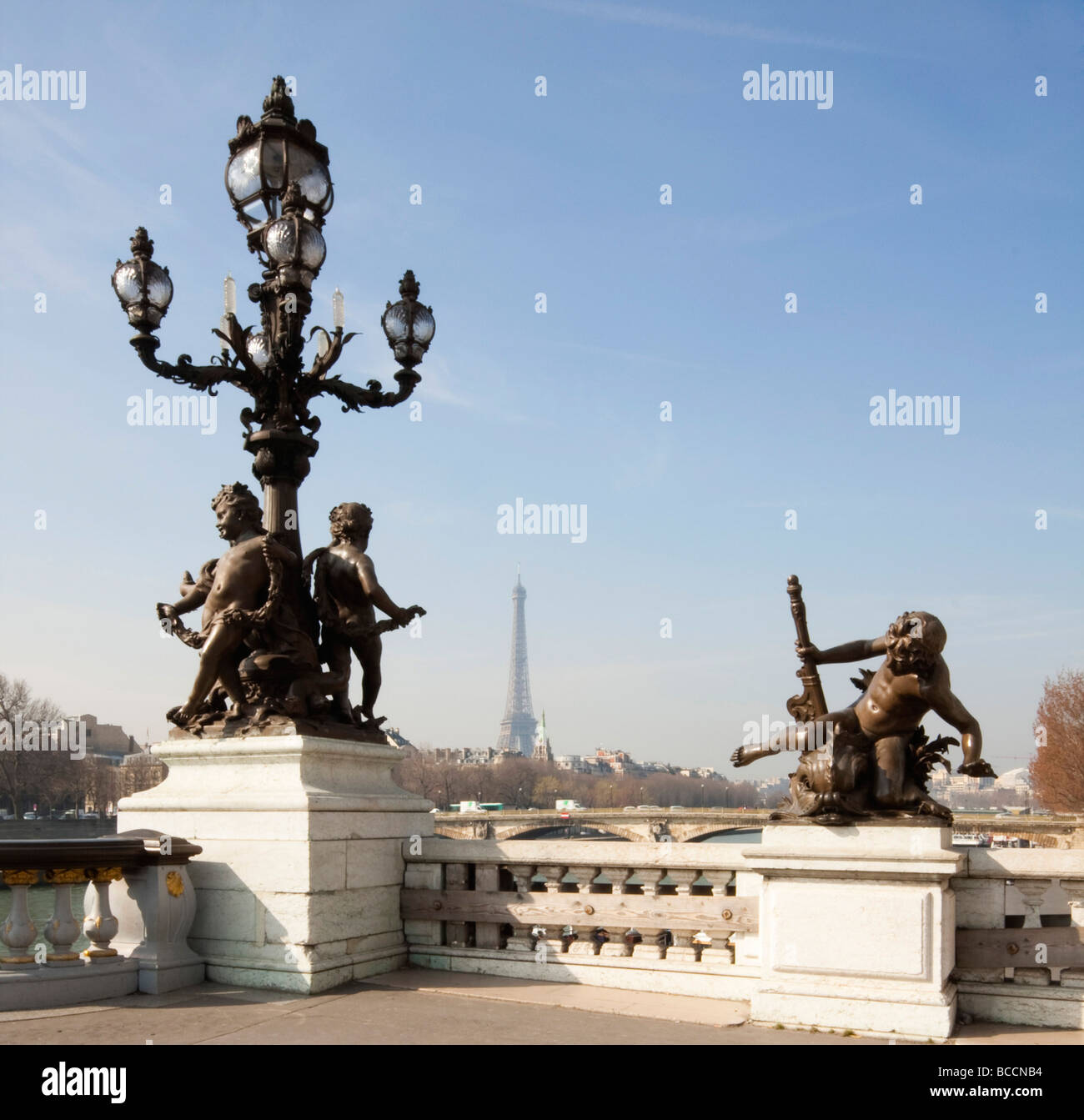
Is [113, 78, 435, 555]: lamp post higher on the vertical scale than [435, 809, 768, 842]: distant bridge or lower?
higher

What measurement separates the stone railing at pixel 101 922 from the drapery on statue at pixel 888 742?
12.9ft

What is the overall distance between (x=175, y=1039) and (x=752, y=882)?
3488 millimetres

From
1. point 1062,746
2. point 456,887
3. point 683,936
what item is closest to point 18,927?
point 456,887

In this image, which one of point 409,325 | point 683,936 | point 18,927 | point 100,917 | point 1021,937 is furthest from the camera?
point 409,325

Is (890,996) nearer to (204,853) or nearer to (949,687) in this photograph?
(949,687)

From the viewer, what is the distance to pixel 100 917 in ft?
22.9

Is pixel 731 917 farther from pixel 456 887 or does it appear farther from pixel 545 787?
pixel 545 787

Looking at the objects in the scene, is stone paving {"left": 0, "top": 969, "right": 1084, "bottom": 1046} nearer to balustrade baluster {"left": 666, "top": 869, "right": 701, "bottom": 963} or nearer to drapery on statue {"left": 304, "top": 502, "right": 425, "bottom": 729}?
balustrade baluster {"left": 666, "top": 869, "right": 701, "bottom": 963}

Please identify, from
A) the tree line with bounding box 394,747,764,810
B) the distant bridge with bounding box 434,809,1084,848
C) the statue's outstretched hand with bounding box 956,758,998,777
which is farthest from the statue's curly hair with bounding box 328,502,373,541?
the tree line with bounding box 394,747,764,810

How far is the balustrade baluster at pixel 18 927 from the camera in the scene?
6.48m

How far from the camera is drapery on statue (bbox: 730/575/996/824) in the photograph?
6203 millimetres

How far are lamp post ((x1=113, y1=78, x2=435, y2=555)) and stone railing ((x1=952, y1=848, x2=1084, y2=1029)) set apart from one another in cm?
539

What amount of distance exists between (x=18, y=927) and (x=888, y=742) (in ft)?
17.3
